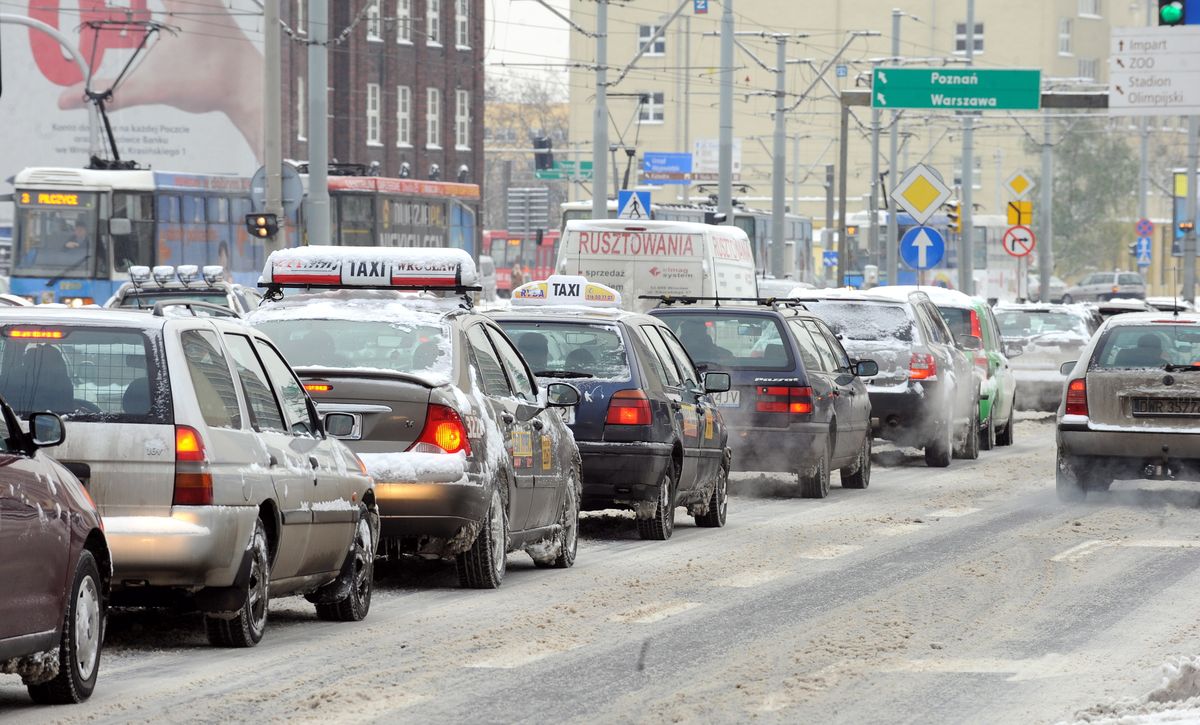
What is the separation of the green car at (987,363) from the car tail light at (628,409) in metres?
11.9

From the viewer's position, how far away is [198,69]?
7244 centimetres

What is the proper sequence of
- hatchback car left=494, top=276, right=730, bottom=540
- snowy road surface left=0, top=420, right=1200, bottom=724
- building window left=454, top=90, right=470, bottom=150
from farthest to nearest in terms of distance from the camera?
1. building window left=454, top=90, right=470, bottom=150
2. hatchback car left=494, top=276, right=730, bottom=540
3. snowy road surface left=0, top=420, right=1200, bottom=724

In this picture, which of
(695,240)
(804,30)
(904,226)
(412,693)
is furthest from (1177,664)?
(804,30)

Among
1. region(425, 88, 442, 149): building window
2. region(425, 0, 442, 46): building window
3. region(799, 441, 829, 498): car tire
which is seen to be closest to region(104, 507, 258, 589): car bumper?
region(799, 441, 829, 498): car tire

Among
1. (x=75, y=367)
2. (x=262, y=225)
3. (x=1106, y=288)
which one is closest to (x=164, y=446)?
(x=75, y=367)

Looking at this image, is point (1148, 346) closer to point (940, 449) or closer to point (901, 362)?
point (901, 362)

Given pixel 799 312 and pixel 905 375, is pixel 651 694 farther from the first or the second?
pixel 905 375

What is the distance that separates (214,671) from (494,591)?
336 centimetres

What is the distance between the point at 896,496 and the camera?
65.3 feet

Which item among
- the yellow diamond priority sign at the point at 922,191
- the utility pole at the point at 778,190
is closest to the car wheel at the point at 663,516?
the yellow diamond priority sign at the point at 922,191

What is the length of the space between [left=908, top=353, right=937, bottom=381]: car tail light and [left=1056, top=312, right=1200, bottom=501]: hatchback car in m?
4.13

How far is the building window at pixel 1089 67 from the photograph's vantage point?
11062cm

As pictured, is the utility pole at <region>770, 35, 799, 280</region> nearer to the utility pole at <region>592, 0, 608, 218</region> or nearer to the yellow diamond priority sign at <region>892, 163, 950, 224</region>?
the utility pole at <region>592, 0, 608, 218</region>

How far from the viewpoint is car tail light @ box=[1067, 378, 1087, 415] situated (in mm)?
18781
